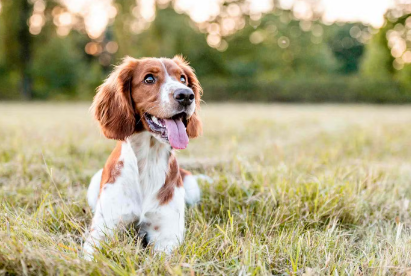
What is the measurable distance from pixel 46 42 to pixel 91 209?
26.7 m

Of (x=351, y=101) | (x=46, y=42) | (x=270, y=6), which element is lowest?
(x=351, y=101)

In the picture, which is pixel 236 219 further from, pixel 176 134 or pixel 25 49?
pixel 25 49

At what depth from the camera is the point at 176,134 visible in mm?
2660

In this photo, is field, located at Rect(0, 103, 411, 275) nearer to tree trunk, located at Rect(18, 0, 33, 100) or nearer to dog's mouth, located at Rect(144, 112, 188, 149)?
dog's mouth, located at Rect(144, 112, 188, 149)

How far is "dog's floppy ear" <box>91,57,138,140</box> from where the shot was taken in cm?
273

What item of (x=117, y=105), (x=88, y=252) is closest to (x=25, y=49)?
(x=117, y=105)

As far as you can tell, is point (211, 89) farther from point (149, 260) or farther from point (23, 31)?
point (149, 260)

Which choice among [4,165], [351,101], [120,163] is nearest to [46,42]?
[351,101]

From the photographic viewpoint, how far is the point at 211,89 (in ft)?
81.9

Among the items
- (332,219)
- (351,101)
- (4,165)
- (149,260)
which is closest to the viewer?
(149,260)

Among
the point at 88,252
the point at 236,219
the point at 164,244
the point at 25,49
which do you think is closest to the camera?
the point at 88,252

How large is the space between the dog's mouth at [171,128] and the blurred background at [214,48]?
856 inches

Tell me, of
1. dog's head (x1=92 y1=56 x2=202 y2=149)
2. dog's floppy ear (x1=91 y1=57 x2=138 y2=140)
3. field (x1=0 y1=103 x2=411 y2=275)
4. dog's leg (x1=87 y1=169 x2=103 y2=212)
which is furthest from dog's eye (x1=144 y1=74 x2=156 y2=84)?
field (x1=0 y1=103 x2=411 y2=275)

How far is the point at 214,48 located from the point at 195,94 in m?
28.9
